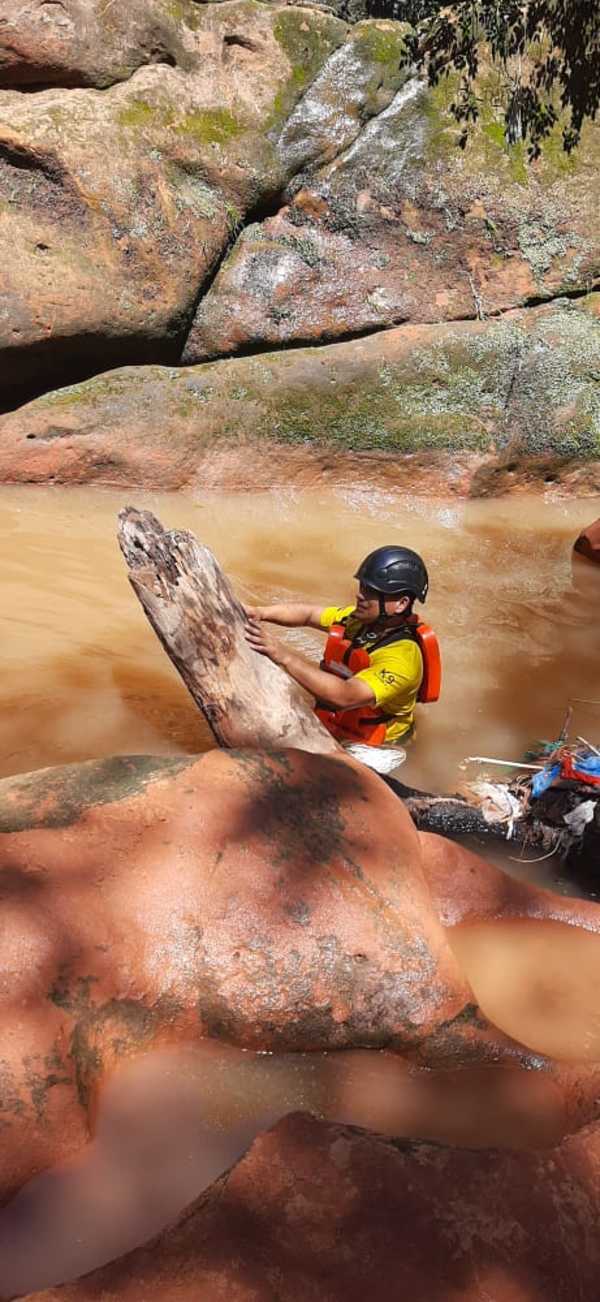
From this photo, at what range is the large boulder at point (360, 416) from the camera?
8156 mm

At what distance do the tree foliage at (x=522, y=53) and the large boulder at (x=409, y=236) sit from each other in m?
0.13

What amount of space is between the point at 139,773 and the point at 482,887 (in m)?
1.15

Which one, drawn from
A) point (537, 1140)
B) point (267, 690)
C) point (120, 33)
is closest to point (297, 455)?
point (120, 33)

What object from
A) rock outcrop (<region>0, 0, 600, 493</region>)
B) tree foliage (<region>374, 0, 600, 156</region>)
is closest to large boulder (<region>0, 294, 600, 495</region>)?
rock outcrop (<region>0, 0, 600, 493</region>)

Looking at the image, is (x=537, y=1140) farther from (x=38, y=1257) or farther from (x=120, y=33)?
(x=120, y=33)

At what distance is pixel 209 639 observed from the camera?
3.79 meters

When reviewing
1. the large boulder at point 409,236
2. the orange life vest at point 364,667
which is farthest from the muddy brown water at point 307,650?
the large boulder at point 409,236

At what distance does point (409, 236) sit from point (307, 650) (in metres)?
4.40

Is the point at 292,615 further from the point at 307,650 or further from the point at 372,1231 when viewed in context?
the point at 372,1231

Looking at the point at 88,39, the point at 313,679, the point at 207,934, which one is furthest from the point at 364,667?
the point at 88,39

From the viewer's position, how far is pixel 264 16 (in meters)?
8.27

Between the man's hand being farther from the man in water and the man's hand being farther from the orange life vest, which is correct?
the orange life vest

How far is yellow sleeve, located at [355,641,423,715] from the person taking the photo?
434cm

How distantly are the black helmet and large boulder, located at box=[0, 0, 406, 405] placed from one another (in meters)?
4.55
